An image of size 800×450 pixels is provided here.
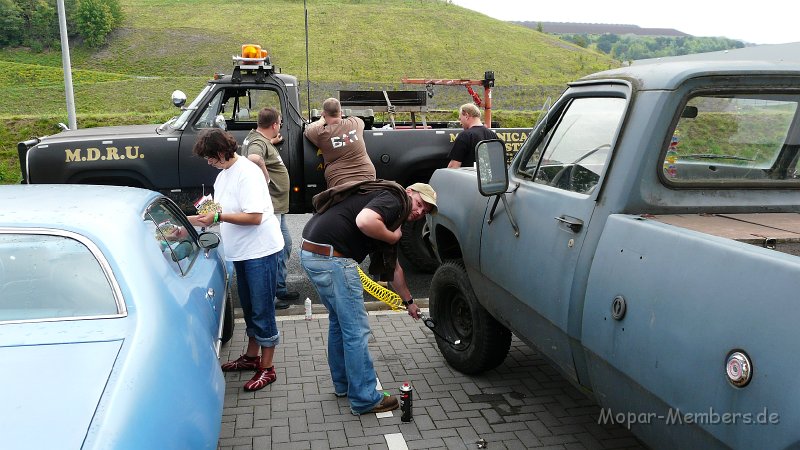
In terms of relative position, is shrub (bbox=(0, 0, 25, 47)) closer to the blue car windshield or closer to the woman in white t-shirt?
the woman in white t-shirt

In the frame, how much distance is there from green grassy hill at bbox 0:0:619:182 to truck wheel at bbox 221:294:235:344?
25.6 metres

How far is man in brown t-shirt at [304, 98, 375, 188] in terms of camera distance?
6.30 metres

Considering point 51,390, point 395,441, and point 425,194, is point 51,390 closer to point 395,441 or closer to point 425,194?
point 395,441

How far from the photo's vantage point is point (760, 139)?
3246 millimetres

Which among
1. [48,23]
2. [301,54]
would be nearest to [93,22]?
[48,23]

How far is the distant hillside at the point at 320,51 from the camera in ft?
119

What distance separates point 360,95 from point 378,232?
5679mm

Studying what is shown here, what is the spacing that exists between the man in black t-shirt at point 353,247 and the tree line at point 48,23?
2558 inches

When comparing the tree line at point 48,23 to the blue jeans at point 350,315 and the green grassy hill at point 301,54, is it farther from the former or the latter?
the blue jeans at point 350,315

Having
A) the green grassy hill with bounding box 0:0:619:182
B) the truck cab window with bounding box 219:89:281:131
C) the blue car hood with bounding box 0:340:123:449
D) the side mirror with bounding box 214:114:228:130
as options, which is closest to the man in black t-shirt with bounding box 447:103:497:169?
the truck cab window with bounding box 219:89:281:131

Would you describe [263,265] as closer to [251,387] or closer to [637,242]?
[251,387]

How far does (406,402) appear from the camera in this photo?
153 inches

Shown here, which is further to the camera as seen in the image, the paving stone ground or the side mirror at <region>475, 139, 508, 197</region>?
the paving stone ground

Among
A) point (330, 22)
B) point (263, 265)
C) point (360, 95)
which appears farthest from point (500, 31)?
point (263, 265)
